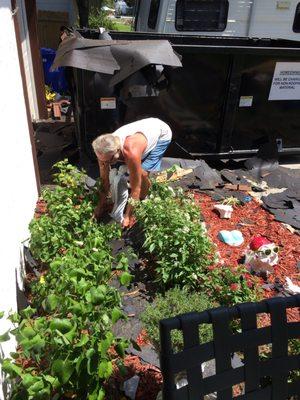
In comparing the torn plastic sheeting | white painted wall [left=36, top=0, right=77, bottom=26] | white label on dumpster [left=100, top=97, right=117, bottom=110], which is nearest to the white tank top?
the torn plastic sheeting

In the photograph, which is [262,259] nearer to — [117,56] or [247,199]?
[247,199]

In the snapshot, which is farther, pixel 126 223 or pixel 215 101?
pixel 215 101

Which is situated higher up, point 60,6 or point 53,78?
point 60,6

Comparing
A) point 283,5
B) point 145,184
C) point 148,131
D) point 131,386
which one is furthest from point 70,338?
point 283,5

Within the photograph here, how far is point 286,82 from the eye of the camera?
6.01 meters

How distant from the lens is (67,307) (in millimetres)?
2137

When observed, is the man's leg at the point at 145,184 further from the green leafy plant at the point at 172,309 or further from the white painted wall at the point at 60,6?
the white painted wall at the point at 60,6

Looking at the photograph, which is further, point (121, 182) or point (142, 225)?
point (121, 182)

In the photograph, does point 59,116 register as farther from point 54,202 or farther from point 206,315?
point 206,315

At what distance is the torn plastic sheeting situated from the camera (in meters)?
4.86

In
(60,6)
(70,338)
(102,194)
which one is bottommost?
(102,194)

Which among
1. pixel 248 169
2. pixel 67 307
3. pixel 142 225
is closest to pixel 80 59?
pixel 142 225

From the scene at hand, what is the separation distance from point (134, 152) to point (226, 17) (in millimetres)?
4885

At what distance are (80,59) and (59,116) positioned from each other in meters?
3.85
